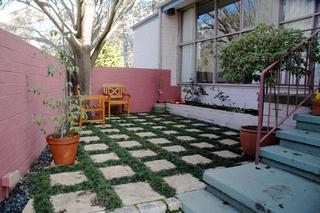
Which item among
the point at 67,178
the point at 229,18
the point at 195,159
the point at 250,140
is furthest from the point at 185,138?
the point at 229,18

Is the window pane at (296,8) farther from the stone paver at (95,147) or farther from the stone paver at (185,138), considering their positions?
the stone paver at (95,147)

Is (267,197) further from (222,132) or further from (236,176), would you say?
(222,132)

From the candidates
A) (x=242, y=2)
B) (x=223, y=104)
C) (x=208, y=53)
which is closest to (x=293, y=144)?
(x=223, y=104)

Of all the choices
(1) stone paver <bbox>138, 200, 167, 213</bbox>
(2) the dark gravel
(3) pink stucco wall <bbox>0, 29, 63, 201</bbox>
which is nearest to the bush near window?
(1) stone paver <bbox>138, 200, 167, 213</bbox>

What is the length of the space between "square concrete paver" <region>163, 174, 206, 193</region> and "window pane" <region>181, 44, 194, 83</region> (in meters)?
5.34

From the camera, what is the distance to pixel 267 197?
185 centimetres

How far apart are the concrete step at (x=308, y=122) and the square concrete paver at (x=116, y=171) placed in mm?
1953

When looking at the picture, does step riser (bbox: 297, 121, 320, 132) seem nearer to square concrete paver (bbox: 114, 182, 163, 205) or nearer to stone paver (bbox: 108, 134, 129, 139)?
square concrete paver (bbox: 114, 182, 163, 205)

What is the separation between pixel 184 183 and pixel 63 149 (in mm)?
1420

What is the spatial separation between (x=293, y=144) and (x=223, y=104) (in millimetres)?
3641

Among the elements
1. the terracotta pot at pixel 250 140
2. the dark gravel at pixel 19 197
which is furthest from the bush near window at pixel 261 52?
the dark gravel at pixel 19 197

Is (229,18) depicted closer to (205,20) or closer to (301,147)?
(205,20)

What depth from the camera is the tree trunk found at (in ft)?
19.3

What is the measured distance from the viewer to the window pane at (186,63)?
7801 mm
